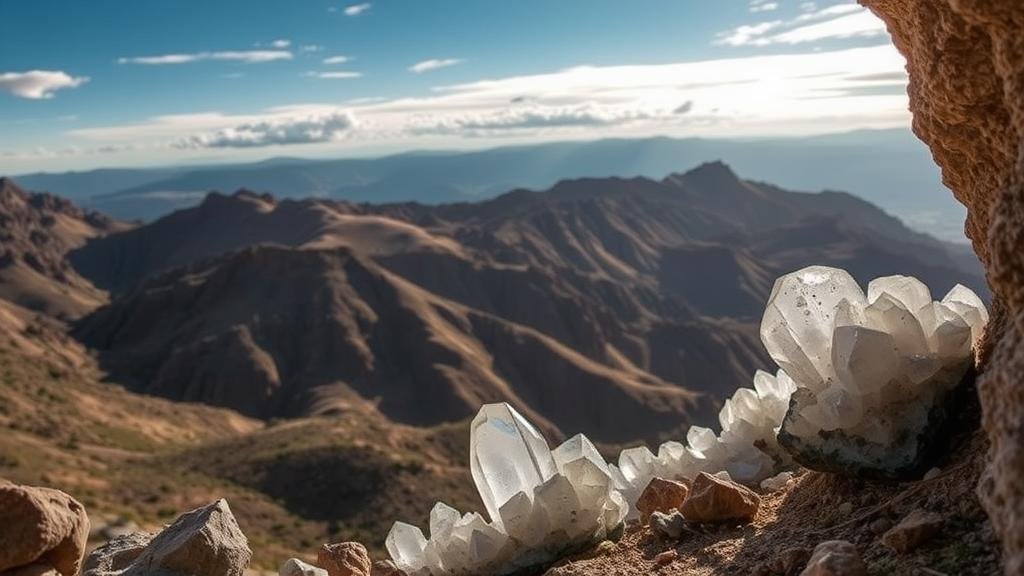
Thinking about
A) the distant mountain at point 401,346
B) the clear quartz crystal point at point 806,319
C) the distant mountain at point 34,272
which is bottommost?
the distant mountain at point 401,346

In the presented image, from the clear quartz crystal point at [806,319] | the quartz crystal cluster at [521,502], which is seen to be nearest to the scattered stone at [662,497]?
the quartz crystal cluster at [521,502]

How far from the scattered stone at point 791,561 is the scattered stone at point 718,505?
3.53 feet

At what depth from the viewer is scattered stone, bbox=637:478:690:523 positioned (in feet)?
17.9

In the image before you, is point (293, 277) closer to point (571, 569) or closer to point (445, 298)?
point (445, 298)

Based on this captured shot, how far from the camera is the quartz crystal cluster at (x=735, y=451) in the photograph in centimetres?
617

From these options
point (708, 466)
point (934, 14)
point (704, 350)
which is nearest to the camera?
point (934, 14)

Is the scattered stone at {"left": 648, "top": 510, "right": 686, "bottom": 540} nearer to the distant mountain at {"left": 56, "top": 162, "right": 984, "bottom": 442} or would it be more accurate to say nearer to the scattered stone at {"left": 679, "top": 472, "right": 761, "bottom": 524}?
the scattered stone at {"left": 679, "top": 472, "right": 761, "bottom": 524}

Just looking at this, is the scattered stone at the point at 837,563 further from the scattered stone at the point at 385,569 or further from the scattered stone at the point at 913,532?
the scattered stone at the point at 385,569

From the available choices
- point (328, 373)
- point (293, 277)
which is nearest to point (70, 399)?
point (328, 373)

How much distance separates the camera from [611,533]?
4809 millimetres

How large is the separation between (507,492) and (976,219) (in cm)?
298

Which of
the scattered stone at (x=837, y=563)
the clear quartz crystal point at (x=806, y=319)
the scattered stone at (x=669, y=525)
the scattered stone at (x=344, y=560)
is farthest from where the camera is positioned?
the scattered stone at (x=344, y=560)

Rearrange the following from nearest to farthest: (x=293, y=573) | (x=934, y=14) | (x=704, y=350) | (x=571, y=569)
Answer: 1. (x=934, y=14)
2. (x=571, y=569)
3. (x=293, y=573)
4. (x=704, y=350)

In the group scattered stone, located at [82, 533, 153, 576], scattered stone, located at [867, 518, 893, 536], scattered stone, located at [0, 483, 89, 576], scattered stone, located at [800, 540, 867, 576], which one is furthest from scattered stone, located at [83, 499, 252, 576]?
scattered stone, located at [867, 518, 893, 536]
